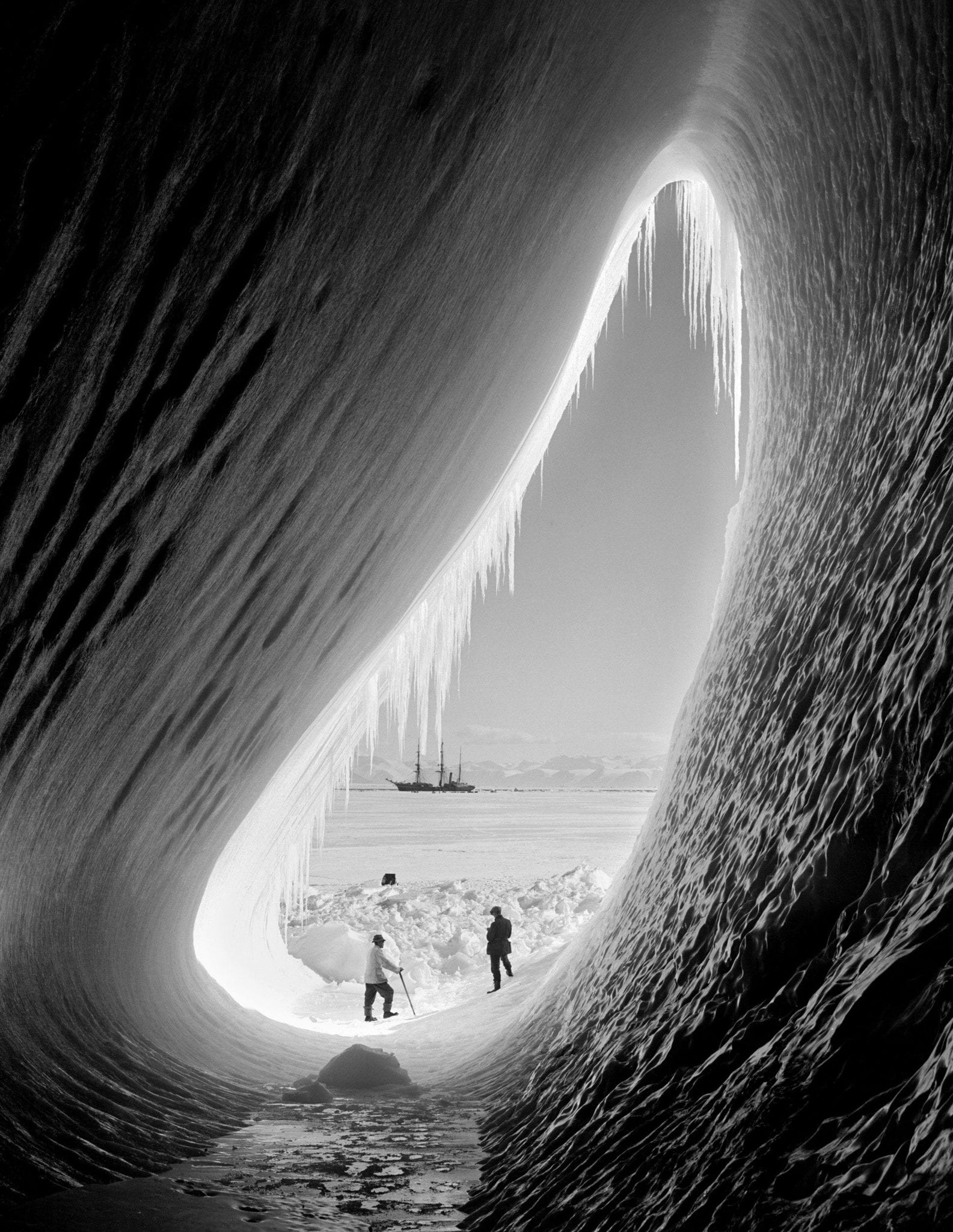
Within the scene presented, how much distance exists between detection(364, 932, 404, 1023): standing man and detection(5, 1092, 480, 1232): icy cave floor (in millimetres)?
4918

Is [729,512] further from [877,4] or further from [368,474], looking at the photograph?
[877,4]

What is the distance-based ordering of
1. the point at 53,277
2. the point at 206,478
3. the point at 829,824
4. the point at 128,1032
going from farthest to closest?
the point at 128,1032, the point at 206,478, the point at 829,824, the point at 53,277

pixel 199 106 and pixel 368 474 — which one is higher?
pixel 368 474

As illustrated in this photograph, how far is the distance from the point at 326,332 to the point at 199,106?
4.27ft

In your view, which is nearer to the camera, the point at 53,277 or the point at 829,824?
the point at 53,277

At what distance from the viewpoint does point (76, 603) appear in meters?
2.97

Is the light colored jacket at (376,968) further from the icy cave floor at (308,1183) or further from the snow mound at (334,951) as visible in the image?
the icy cave floor at (308,1183)

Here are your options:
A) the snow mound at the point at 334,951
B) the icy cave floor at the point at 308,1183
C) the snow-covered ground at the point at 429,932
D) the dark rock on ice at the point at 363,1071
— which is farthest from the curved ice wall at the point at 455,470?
the snow mound at the point at 334,951

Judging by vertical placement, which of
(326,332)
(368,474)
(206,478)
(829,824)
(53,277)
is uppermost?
(368,474)

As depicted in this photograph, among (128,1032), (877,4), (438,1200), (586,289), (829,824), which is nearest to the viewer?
(829,824)

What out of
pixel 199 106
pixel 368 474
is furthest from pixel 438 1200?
pixel 199 106

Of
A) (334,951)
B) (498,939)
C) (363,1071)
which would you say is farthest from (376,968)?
(334,951)

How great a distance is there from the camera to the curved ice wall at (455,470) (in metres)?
1.87

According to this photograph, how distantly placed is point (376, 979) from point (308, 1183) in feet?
21.4
